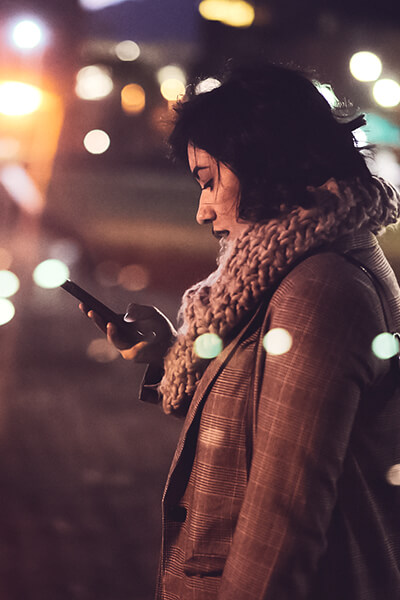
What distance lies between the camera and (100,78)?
1645 centimetres

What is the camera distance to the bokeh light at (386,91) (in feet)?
23.9

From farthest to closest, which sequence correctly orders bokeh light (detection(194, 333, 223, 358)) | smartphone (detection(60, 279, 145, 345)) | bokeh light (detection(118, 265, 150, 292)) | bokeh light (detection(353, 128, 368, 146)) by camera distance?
bokeh light (detection(118, 265, 150, 292)) → smartphone (detection(60, 279, 145, 345)) → bokeh light (detection(353, 128, 368, 146)) → bokeh light (detection(194, 333, 223, 358))

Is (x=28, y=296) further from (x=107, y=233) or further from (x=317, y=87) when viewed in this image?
(x=317, y=87)

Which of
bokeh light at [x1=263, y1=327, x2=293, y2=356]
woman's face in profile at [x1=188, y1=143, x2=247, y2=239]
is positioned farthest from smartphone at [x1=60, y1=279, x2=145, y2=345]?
bokeh light at [x1=263, y1=327, x2=293, y2=356]

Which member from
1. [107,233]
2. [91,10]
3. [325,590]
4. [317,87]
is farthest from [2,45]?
[107,233]

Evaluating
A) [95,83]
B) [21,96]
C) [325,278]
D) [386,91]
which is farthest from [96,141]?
[325,278]

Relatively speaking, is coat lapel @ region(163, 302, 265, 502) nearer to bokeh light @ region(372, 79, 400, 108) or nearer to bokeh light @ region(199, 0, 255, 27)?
bokeh light @ region(372, 79, 400, 108)

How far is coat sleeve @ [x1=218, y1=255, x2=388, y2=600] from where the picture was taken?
1.06 m

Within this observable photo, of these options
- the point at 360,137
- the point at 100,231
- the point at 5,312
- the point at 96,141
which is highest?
the point at 96,141

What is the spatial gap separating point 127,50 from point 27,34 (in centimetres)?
1174

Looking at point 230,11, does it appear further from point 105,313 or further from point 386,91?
point 105,313

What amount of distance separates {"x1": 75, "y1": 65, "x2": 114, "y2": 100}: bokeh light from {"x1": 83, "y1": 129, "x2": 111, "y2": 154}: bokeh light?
4.78ft

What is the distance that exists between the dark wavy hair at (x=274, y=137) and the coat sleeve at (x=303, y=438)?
0.34 m

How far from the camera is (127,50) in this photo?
57.6 feet
